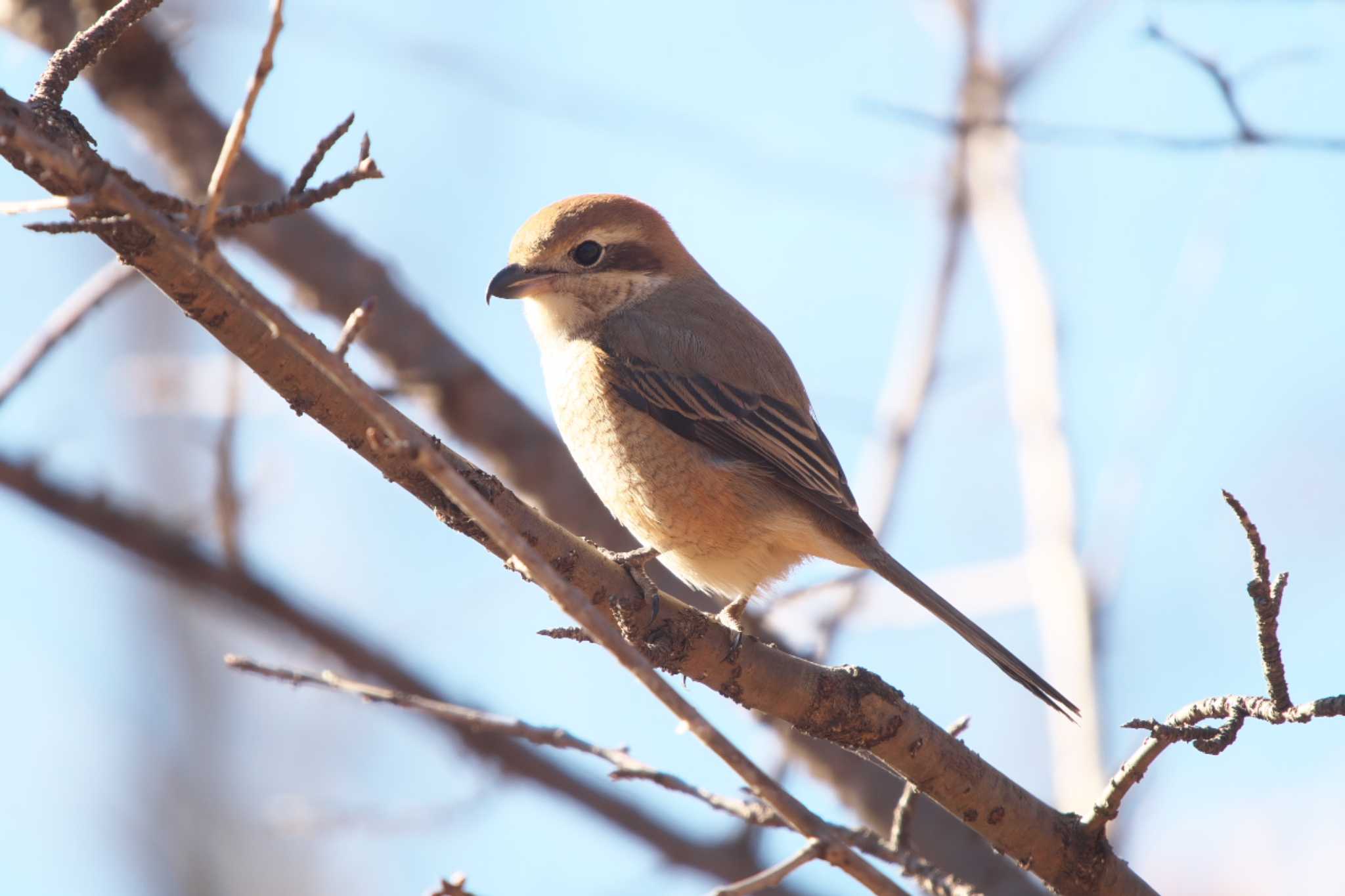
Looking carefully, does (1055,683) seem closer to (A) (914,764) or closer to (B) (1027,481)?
(B) (1027,481)

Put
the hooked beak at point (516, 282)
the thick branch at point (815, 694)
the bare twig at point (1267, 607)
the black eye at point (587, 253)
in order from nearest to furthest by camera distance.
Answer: the bare twig at point (1267, 607), the thick branch at point (815, 694), the hooked beak at point (516, 282), the black eye at point (587, 253)

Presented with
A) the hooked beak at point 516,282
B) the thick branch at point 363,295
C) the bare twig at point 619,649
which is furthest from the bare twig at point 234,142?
the thick branch at point 363,295

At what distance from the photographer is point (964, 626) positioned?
3564mm

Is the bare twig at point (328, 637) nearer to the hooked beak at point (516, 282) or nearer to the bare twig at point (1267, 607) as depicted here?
the hooked beak at point (516, 282)

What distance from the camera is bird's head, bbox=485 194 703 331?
15.0 ft

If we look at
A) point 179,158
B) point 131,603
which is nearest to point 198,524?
point 179,158

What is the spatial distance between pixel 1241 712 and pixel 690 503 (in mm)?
1839

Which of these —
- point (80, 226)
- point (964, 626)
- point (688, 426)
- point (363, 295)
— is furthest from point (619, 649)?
point (363, 295)

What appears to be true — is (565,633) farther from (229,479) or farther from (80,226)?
(229,479)

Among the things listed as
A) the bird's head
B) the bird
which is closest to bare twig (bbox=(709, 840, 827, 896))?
the bird

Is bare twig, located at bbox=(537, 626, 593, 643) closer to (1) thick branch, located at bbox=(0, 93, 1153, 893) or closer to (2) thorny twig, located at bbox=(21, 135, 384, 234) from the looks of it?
(1) thick branch, located at bbox=(0, 93, 1153, 893)

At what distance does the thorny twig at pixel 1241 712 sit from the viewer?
2186 millimetres

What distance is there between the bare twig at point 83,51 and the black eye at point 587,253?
Result: 2413 millimetres

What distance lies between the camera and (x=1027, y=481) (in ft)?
16.0
